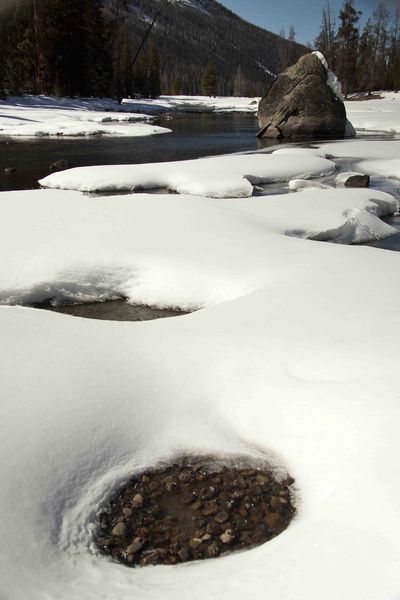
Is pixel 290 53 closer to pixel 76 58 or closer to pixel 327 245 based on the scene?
pixel 76 58

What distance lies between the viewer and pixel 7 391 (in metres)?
2.75

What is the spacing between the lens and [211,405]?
2.95 metres

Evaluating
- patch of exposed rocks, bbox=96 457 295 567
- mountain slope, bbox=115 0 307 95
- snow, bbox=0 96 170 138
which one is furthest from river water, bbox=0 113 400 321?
mountain slope, bbox=115 0 307 95

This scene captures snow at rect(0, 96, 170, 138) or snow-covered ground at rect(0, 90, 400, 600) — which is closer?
snow-covered ground at rect(0, 90, 400, 600)

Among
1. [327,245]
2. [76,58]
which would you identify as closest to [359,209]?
[327,245]

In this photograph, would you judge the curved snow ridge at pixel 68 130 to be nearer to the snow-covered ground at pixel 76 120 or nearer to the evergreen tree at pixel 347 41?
the snow-covered ground at pixel 76 120

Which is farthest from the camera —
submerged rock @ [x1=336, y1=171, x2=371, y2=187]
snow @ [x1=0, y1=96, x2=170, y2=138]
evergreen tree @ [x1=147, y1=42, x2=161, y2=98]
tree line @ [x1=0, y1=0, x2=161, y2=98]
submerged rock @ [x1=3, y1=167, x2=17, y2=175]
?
evergreen tree @ [x1=147, y1=42, x2=161, y2=98]

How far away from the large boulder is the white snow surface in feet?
56.6

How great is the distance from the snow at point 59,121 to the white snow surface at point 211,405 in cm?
1863

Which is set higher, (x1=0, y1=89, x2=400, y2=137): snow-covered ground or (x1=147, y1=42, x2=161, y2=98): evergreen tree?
(x1=147, y1=42, x2=161, y2=98): evergreen tree

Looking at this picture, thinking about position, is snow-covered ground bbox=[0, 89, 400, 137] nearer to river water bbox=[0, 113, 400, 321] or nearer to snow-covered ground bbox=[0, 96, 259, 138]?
snow-covered ground bbox=[0, 96, 259, 138]

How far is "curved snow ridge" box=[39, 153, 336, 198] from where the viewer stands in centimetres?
971

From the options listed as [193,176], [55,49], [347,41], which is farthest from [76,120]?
[347,41]

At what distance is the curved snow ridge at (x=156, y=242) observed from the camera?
16.4ft
